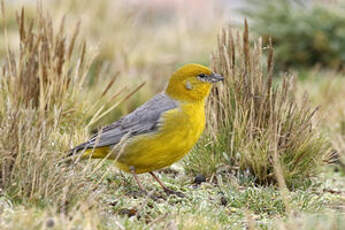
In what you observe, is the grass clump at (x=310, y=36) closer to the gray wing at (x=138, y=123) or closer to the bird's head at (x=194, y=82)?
the bird's head at (x=194, y=82)

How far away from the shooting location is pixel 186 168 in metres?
5.46

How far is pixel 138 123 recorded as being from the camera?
493cm

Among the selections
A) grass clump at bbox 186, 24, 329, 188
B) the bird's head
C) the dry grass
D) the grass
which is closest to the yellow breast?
the bird's head

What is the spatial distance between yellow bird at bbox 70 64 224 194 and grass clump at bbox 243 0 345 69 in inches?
201

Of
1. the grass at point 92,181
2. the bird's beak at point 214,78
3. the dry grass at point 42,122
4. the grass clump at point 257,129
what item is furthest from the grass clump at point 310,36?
the bird's beak at point 214,78

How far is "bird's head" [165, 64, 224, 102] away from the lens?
16.3ft

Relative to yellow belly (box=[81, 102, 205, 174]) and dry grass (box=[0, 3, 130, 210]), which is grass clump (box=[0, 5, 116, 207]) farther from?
yellow belly (box=[81, 102, 205, 174])

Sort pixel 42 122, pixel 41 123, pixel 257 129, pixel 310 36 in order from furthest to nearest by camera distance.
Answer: pixel 310 36, pixel 257 129, pixel 41 123, pixel 42 122

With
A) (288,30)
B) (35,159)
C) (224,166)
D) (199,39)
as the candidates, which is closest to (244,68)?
(224,166)

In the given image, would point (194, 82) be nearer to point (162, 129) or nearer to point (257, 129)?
point (162, 129)

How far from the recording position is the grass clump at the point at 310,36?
32.8ft

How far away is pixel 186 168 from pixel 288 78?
46.0 inches

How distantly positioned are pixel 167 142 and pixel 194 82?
1.94ft

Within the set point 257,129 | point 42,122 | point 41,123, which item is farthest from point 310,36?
point 42,122
